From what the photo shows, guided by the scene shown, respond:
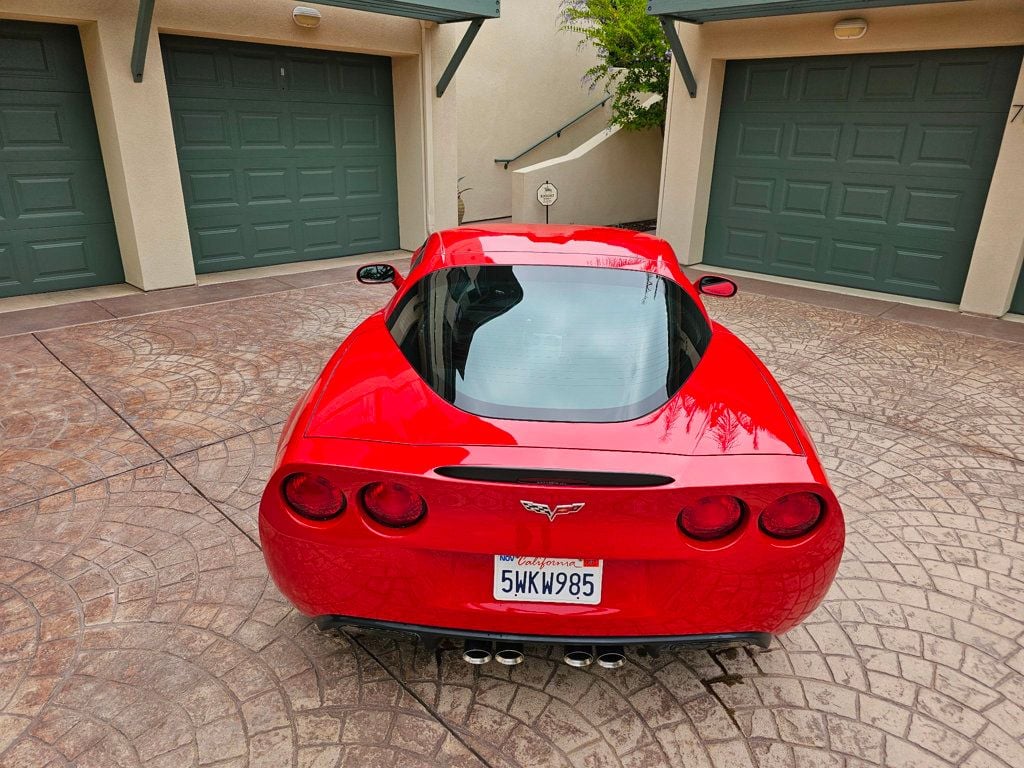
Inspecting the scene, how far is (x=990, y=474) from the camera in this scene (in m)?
3.85

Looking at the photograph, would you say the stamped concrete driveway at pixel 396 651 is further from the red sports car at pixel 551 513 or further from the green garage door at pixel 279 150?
the green garage door at pixel 279 150

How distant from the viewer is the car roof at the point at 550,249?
110 inches

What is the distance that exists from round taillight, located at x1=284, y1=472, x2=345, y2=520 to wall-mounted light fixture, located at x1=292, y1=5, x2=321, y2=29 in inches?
300

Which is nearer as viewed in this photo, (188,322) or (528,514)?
(528,514)

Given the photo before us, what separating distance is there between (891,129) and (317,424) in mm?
8182

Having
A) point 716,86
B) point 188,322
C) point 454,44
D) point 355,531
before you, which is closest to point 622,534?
point 355,531

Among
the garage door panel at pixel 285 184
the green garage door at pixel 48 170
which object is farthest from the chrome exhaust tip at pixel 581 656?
the garage door panel at pixel 285 184

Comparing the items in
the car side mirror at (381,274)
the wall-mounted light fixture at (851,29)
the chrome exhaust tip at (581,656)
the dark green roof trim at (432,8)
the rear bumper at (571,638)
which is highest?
the dark green roof trim at (432,8)

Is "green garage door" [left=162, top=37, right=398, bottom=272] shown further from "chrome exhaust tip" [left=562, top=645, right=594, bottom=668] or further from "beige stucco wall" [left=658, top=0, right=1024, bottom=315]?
"chrome exhaust tip" [left=562, top=645, right=594, bottom=668]

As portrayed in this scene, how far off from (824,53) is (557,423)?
7852 mm

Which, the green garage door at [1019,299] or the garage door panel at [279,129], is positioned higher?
the garage door panel at [279,129]

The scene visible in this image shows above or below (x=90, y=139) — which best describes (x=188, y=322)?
below

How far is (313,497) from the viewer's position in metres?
2.00

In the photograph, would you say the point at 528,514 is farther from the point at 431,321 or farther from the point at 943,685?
the point at 943,685
